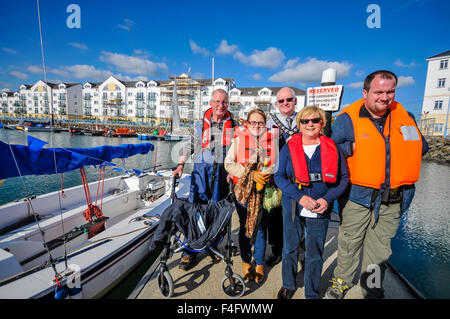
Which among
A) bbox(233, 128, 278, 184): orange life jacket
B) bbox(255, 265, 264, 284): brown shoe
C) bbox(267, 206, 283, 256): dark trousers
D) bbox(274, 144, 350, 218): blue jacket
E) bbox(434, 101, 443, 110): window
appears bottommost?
bbox(255, 265, 264, 284): brown shoe

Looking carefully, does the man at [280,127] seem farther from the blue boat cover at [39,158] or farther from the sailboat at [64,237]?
the blue boat cover at [39,158]

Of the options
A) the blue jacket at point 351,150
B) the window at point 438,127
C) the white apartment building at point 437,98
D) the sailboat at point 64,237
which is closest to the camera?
the blue jacket at point 351,150

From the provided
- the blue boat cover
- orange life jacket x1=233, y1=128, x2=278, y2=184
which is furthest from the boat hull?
orange life jacket x1=233, y1=128, x2=278, y2=184

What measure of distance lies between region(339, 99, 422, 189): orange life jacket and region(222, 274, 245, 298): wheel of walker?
1.68m

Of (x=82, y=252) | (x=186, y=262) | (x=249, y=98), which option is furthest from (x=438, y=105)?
(x=82, y=252)

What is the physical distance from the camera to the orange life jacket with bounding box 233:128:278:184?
2.27m

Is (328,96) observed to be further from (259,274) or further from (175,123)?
(175,123)

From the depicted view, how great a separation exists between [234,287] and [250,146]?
5.35ft

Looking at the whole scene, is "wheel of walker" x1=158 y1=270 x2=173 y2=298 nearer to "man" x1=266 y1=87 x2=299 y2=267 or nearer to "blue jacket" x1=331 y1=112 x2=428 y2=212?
"man" x1=266 y1=87 x2=299 y2=267

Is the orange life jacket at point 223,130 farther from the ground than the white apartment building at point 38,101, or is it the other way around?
the white apartment building at point 38,101

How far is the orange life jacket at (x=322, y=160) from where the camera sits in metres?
1.86

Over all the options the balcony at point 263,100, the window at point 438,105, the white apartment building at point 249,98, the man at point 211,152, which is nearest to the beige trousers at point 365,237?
the man at point 211,152

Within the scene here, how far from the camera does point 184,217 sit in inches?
85.9

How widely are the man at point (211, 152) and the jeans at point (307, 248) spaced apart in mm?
1004
